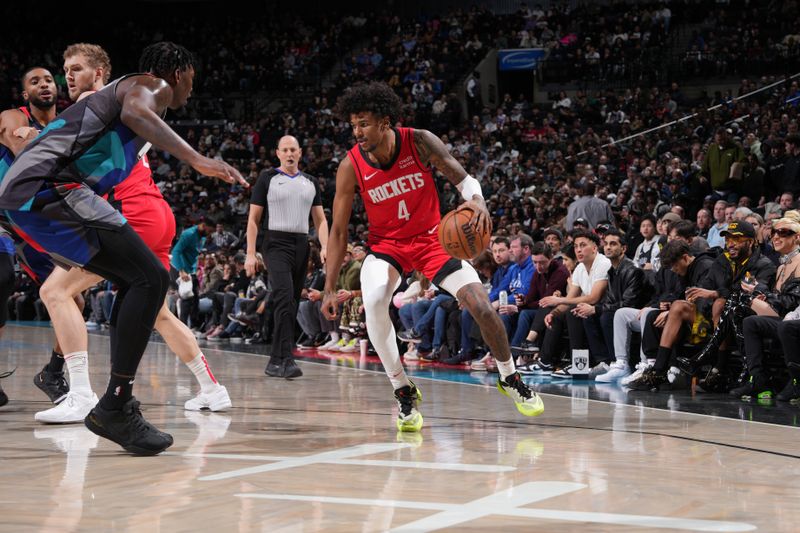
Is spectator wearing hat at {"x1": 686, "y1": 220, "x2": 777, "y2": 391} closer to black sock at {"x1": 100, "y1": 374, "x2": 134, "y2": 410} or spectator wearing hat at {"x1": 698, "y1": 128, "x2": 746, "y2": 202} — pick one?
spectator wearing hat at {"x1": 698, "y1": 128, "x2": 746, "y2": 202}

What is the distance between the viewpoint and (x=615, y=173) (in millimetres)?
15016

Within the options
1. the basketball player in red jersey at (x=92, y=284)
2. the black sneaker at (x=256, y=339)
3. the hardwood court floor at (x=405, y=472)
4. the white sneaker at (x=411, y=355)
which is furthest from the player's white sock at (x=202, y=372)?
the black sneaker at (x=256, y=339)

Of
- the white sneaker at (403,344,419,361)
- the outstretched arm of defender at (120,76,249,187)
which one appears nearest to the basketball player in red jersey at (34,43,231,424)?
the outstretched arm of defender at (120,76,249,187)

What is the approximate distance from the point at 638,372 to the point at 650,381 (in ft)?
1.52

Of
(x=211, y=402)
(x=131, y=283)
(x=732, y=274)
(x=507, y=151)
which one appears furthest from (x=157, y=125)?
(x=507, y=151)

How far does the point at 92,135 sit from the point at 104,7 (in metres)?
30.0

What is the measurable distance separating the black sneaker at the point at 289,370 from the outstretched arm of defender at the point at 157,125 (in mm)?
3857

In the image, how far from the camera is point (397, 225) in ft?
16.6

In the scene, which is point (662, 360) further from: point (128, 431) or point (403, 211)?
point (128, 431)

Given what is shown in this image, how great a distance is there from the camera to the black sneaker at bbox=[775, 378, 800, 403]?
6.19 metres

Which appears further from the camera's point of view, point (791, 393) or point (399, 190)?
point (791, 393)

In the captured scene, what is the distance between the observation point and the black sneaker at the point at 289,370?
7.65 metres

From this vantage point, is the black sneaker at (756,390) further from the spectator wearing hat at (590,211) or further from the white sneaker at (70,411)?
the spectator wearing hat at (590,211)

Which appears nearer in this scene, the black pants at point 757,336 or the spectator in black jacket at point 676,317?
the black pants at point 757,336
